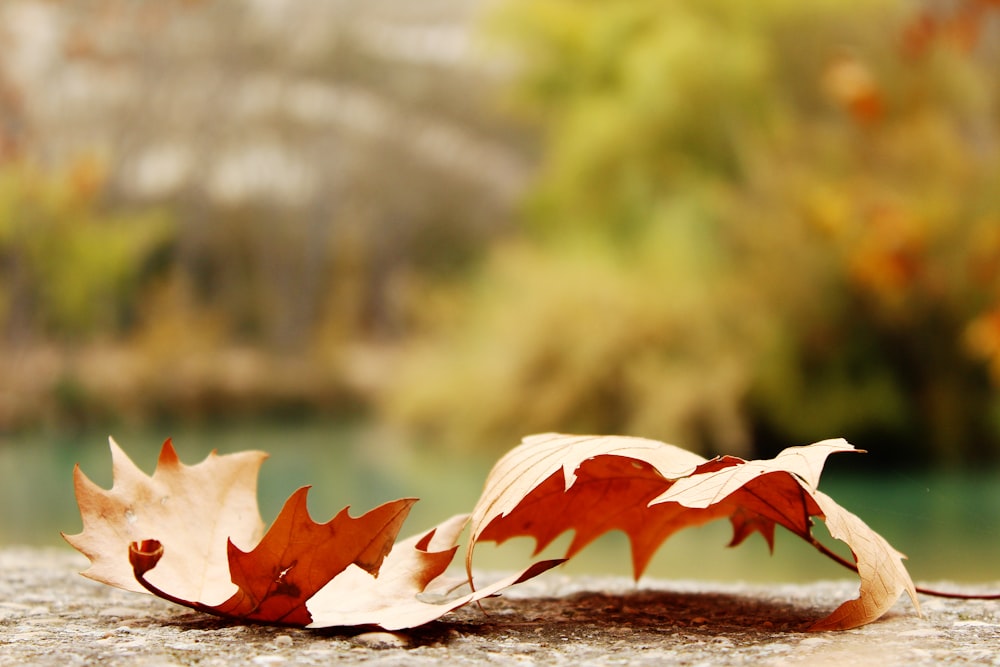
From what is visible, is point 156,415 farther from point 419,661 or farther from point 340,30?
point 419,661

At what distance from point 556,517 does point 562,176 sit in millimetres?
2048

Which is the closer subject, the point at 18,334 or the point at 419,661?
the point at 419,661

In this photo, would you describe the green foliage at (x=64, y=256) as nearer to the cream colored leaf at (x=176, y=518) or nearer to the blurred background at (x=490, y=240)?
the blurred background at (x=490, y=240)

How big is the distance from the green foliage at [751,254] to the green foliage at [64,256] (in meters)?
0.72

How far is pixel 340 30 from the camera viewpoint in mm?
2750

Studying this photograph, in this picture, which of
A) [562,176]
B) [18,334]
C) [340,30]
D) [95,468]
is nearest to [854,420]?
[562,176]

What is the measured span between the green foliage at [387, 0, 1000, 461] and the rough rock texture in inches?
50.9

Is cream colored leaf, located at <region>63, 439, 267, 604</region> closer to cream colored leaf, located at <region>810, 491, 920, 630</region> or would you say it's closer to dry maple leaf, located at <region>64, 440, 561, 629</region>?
dry maple leaf, located at <region>64, 440, 561, 629</region>

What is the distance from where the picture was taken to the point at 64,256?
209 cm

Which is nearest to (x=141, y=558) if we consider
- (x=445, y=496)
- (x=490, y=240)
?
(x=445, y=496)

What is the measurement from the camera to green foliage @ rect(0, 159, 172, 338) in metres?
2.01

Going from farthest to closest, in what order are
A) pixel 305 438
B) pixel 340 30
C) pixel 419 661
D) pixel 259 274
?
A: pixel 340 30 < pixel 259 274 < pixel 305 438 < pixel 419 661

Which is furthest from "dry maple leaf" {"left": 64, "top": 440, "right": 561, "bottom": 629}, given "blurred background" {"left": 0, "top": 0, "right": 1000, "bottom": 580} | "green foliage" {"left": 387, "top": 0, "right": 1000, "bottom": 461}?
"green foliage" {"left": 387, "top": 0, "right": 1000, "bottom": 461}

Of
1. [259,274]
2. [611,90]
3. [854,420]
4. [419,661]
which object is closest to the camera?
[419,661]
